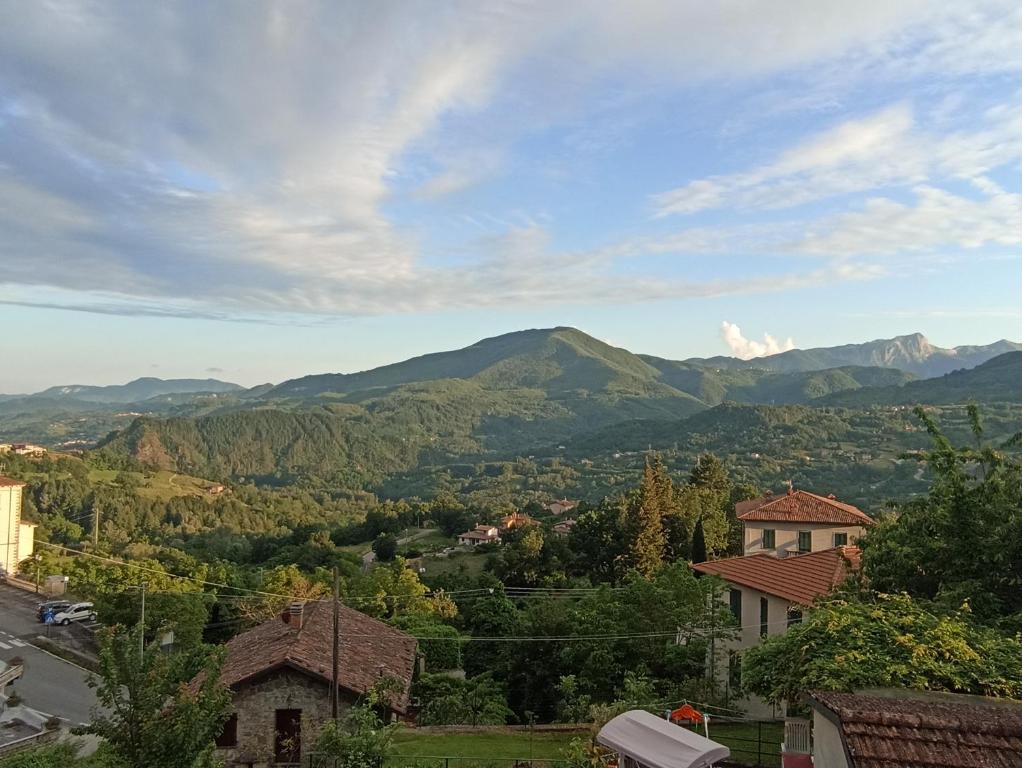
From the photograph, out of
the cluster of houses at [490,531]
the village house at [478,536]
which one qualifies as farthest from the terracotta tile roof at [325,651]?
the village house at [478,536]

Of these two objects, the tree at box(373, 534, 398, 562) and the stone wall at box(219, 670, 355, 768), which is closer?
the stone wall at box(219, 670, 355, 768)

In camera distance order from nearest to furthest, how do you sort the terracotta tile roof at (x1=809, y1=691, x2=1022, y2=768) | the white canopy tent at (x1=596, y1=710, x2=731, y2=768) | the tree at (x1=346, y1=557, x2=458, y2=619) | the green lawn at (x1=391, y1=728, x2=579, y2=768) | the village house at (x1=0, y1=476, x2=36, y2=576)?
the terracotta tile roof at (x1=809, y1=691, x2=1022, y2=768) < the white canopy tent at (x1=596, y1=710, x2=731, y2=768) < the green lawn at (x1=391, y1=728, x2=579, y2=768) < the tree at (x1=346, y1=557, x2=458, y2=619) < the village house at (x1=0, y1=476, x2=36, y2=576)

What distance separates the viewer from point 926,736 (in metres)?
5.61

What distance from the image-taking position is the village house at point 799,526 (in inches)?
1352

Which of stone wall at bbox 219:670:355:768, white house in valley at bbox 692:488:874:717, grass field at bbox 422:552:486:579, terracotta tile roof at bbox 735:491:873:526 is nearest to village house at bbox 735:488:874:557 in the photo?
terracotta tile roof at bbox 735:491:873:526

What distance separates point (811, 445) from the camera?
191875 mm

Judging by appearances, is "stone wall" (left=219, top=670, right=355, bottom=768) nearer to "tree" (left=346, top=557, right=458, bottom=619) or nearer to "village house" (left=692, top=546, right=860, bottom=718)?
"village house" (left=692, top=546, right=860, bottom=718)

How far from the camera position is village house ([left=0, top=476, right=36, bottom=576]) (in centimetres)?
5178

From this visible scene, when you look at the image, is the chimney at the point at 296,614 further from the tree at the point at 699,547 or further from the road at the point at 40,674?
the tree at the point at 699,547

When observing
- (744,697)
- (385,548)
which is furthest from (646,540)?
(385,548)

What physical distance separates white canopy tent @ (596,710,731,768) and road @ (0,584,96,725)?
18.2m

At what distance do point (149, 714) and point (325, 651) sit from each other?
9759mm

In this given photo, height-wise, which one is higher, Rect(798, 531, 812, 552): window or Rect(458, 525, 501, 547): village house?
Rect(798, 531, 812, 552): window

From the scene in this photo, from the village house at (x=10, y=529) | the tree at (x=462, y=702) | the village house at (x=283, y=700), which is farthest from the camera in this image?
the village house at (x=10, y=529)
